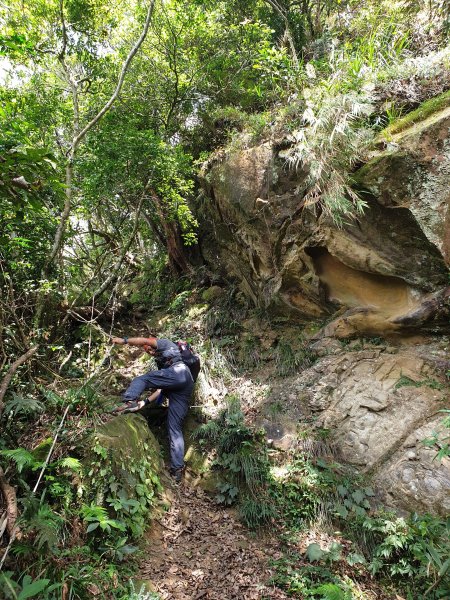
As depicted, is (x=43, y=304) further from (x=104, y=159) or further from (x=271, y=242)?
(x=271, y=242)

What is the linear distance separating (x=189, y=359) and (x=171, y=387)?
0.69 m

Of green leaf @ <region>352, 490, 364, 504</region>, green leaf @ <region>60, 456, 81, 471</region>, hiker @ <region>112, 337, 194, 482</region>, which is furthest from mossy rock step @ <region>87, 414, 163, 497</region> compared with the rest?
green leaf @ <region>352, 490, 364, 504</region>

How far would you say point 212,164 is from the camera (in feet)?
24.4

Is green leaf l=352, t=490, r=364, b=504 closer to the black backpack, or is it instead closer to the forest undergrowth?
the forest undergrowth

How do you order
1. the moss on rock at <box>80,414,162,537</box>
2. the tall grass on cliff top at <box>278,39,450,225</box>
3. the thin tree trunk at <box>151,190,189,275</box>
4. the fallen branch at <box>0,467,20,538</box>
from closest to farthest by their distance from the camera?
the fallen branch at <box>0,467,20,538</box> < the moss on rock at <box>80,414,162,537</box> < the tall grass on cliff top at <box>278,39,450,225</box> < the thin tree trunk at <box>151,190,189,275</box>

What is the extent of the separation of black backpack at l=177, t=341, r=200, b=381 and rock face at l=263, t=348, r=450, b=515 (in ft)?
4.75

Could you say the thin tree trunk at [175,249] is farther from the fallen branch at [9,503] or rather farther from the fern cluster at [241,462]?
the fallen branch at [9,503]

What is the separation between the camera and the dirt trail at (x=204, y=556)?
137 inches

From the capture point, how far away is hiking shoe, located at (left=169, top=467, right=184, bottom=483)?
4910 millimetres

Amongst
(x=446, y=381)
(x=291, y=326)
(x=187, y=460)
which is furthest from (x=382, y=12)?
(x=187, y=460)

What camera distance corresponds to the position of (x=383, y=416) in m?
4.73

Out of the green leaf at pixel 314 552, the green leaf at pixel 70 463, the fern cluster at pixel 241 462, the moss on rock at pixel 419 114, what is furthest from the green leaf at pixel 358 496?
the moss on rock at pixel 419 114

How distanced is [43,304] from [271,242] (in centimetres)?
413

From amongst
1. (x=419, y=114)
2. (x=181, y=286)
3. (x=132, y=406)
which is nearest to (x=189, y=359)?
(x=132, y=406)
